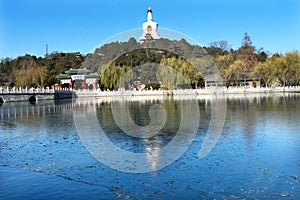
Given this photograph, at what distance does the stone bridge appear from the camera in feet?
150

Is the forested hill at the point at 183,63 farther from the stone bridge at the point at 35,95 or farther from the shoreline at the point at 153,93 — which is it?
the stone bridge at the point at 35,95

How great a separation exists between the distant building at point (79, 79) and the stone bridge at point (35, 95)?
5.89 meters

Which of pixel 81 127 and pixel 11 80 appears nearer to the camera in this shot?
pixel 81 127

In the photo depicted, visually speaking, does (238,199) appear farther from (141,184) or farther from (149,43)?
(149,43)

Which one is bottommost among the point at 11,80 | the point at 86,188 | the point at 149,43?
the point at 86,188

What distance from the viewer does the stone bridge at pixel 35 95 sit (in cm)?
4568

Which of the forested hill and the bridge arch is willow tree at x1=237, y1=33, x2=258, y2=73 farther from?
the bridge arch

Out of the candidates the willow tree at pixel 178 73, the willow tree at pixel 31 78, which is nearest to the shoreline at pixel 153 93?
the willow tree at pixel 178 73

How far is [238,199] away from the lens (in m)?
7.10

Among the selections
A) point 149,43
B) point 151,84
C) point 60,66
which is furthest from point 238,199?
point 60,66

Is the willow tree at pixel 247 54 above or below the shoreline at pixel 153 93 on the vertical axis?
above

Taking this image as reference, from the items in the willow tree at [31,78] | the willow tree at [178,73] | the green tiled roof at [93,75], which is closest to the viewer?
the willow tree at [178,73]

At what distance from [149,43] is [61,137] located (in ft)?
166

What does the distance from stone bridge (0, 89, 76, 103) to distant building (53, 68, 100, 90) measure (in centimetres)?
589
